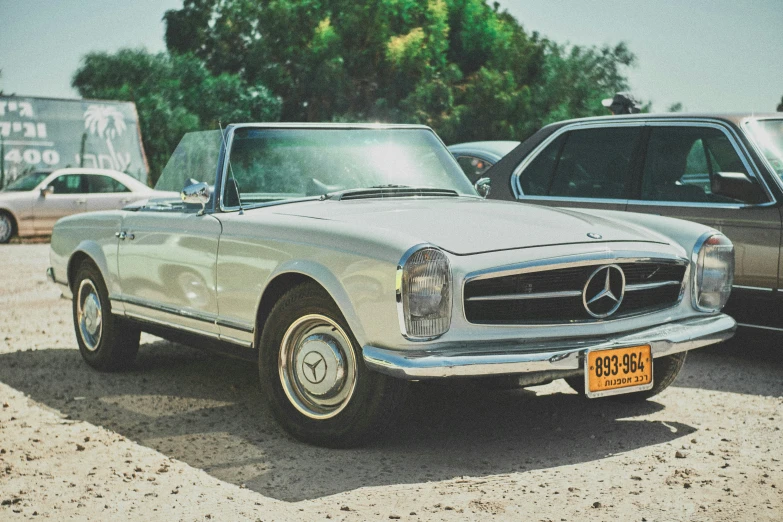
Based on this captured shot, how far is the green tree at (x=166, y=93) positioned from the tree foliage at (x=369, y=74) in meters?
0.04

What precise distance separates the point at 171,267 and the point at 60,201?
13581mm

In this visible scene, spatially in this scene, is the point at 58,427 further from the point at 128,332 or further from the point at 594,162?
the point at 594,162

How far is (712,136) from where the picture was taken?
20.9 feet

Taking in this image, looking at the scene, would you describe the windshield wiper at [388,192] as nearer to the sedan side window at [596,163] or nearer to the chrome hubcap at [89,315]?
the sedan side window at [596,163]

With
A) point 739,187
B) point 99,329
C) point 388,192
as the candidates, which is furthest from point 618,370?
point 99,329

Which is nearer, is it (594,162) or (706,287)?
(706,287)

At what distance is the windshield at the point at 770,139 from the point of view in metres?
6.11

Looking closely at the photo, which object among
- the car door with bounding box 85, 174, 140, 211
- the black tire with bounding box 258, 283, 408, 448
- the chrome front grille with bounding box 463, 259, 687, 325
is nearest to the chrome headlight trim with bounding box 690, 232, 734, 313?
the chrome front grille with bounding box 463, 259, 687, 325

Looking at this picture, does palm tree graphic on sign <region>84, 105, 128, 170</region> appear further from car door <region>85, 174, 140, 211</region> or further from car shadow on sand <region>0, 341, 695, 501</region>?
car shadow on sand <region>0, 341, 695, 501</region>

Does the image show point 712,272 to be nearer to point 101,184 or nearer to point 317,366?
point 317,366

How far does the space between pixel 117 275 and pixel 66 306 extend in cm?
348

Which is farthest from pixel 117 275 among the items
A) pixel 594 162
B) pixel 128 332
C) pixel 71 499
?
pixel 594 162

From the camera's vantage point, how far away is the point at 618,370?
4.09 m

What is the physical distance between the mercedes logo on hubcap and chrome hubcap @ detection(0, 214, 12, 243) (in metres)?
14.8
